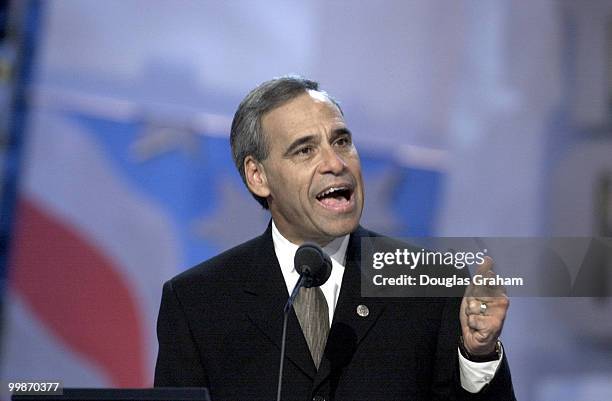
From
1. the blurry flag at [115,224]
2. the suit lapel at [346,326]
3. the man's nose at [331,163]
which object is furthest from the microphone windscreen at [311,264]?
the blurry flag at [115,224]

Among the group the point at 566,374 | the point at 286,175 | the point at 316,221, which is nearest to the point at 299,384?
the point at 316,221

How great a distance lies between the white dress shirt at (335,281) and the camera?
2.02 m

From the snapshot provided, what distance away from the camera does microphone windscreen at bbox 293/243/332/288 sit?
187 cm

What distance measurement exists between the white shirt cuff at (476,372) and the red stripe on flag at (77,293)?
156cm

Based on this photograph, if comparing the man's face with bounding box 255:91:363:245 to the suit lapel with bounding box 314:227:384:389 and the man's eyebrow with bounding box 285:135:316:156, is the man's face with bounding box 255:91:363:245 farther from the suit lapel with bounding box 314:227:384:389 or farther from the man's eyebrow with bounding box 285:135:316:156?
the suit lapel with bounding box 314:227:384:389

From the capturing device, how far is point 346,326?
218 cm

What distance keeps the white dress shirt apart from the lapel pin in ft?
0.22

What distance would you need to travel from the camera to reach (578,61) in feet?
11.1

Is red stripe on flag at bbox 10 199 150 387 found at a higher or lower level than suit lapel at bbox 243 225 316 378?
lower

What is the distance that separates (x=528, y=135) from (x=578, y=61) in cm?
36

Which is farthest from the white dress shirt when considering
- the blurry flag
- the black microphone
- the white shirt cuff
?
the blurry flag

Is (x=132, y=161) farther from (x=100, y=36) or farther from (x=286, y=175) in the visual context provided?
(x=286, y=175)

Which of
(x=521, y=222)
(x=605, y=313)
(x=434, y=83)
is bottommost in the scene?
(x=605, y=313)

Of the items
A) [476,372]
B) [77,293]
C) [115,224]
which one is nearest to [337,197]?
[476,372]
